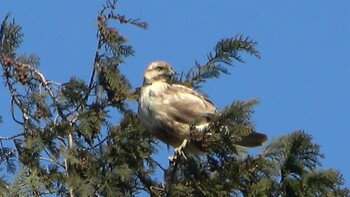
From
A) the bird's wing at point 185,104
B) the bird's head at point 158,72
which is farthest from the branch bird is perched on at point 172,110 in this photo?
the bird's head at point 158,72

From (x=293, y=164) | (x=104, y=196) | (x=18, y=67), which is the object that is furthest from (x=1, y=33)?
(x=293, y=164)

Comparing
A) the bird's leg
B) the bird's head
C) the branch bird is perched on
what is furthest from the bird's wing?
the bird's head

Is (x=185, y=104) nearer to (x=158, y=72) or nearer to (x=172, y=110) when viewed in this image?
(x=172, y=110)

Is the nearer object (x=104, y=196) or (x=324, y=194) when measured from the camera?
(x=324, y=194)

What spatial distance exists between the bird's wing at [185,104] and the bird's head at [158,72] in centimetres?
Result: 35

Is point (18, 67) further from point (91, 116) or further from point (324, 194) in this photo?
point (324, 194)

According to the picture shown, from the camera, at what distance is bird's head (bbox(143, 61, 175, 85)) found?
32.7 ft

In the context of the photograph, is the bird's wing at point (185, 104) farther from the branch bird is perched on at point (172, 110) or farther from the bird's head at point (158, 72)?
the bird's head at point (158, 72)

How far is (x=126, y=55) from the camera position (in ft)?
29.9

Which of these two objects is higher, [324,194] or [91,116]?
[91,116]

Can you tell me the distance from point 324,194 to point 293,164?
280 mm

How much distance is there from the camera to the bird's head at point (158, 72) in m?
9.95

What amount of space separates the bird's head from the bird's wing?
0.35 meters

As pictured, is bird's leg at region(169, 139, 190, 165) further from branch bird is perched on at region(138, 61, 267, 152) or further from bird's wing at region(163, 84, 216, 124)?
bird's wing at region(163, 84, 216, 124)
